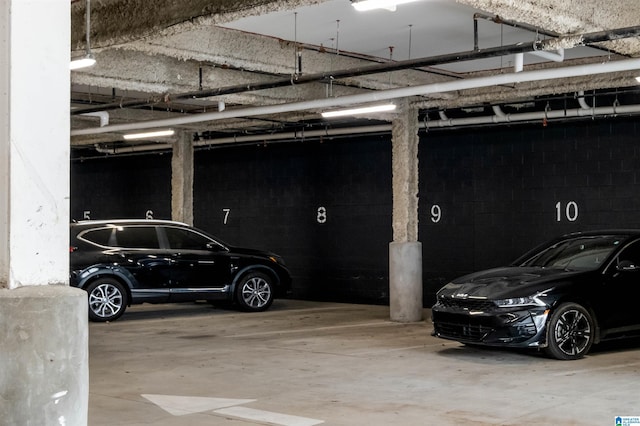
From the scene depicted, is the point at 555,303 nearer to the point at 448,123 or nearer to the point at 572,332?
the point at 572,332

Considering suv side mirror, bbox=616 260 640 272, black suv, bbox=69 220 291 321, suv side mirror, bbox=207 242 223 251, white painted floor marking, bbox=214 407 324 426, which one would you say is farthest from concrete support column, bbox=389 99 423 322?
white painted floor marking, bbox=214 407 324 426

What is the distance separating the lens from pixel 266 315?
560 inches

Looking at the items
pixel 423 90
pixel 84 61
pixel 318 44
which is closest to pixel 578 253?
pixel 423 90

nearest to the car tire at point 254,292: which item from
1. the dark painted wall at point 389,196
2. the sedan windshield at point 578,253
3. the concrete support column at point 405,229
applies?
the dark painted wall at point 389,196

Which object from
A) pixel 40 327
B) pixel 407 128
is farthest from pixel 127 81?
pixel 40 327

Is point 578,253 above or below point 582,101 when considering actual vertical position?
below

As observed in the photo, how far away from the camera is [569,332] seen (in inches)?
367

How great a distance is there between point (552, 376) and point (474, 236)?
20.9 feet

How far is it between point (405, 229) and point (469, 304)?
4.06 metres

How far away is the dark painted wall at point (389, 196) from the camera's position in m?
13.3

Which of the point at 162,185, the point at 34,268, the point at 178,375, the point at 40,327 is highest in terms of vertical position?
the point at 162,185

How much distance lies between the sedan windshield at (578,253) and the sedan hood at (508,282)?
1.04 ft

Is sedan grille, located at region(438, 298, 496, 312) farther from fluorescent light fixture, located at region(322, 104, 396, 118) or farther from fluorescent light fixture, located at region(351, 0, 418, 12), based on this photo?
fluorescent light fixture, located at region(351, 0, 418, 12)

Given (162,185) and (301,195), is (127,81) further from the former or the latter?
(162,185)
